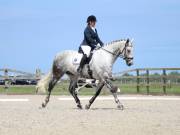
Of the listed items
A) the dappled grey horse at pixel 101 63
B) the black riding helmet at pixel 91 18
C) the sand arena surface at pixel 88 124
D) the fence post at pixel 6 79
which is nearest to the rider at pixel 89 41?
the black riding helmet at pixel 91 18

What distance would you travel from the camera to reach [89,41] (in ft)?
53.8

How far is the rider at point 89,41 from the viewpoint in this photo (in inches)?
645

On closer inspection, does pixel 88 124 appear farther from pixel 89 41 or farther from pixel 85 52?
pixel 85 52

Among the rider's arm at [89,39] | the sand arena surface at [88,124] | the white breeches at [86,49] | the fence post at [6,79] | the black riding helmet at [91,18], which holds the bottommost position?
the fence post at [6,79]

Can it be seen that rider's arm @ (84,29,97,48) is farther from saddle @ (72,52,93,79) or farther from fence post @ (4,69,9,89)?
fence post @ (4,69,9,89)

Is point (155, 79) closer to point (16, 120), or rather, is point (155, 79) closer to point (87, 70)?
point (87, 70)

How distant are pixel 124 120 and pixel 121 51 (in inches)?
194

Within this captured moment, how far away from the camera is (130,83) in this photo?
106ft

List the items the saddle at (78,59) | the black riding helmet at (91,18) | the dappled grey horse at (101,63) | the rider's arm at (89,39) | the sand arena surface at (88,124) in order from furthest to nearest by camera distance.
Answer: the saddle at (78,59) < the dappled grey horse at (101,63) < the black riding helmet at (91,18) < the rider's arm at (89,39) < the sand arena surface at (88,124)

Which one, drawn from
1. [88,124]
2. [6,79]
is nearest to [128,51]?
[88,124]

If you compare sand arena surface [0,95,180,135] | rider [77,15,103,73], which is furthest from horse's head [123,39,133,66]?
sand arena surface [0,95,180,135]

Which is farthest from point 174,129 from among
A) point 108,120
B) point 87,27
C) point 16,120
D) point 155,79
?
point 155,79

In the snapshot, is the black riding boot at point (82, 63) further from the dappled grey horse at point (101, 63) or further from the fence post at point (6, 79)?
the fence post at point (6, 79)

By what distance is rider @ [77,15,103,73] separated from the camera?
16375 mm
